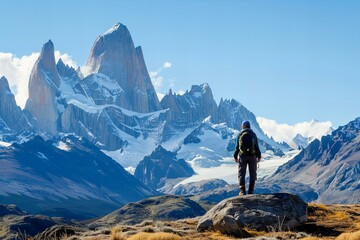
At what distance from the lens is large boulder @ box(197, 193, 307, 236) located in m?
27.8

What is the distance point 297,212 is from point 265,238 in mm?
5411

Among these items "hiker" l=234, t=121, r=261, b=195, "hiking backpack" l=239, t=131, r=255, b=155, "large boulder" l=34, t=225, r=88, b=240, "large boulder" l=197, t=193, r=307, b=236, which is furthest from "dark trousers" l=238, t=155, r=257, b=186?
"large boulder" l=34, t=225, r=88, b=240

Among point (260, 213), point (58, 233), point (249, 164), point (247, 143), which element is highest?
point (247, 143)

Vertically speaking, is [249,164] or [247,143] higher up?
[247,143]

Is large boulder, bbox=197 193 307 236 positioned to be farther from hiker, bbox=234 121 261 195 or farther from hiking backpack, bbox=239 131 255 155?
hiking backpack, bbox=239 131 255 155

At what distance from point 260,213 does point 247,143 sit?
4983 mm

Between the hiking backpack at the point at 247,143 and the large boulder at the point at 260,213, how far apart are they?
3.59m

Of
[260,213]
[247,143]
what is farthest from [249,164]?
[260,213]

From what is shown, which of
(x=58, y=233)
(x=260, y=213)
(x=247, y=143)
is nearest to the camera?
(x=260, y=213)

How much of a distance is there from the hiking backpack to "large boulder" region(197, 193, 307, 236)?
3.59 meters

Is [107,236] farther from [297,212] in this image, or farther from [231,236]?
[297,212]

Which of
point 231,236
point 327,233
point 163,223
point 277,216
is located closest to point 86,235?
point 163,223

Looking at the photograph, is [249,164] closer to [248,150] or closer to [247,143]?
[248,150]

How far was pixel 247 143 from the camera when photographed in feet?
106
